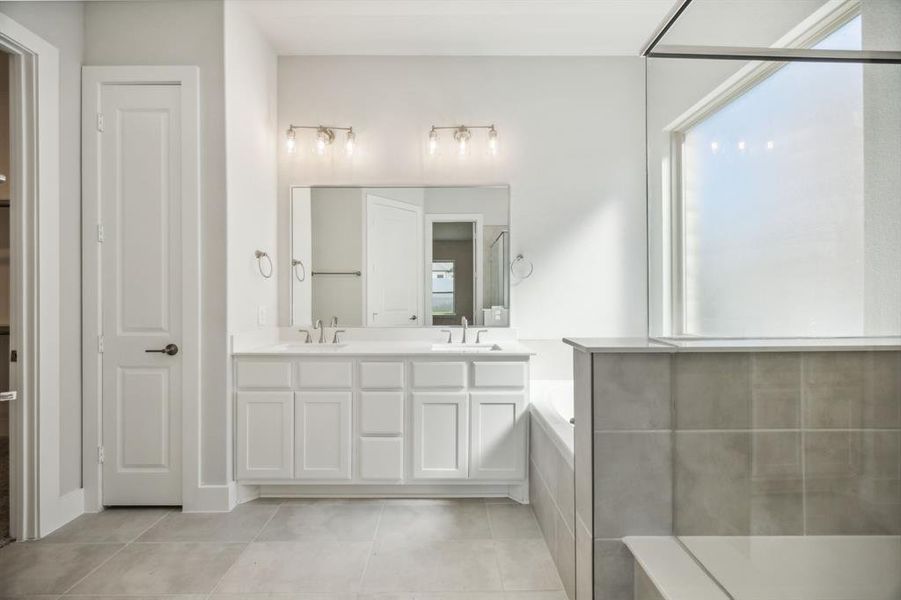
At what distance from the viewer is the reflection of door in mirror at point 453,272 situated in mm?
3240

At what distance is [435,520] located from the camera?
244 cm

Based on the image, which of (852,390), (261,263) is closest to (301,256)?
(261,263)

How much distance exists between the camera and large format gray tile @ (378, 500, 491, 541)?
2.28 m

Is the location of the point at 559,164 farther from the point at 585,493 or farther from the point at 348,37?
the point at 585,493

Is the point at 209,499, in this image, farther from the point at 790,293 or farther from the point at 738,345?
the point at 790,293

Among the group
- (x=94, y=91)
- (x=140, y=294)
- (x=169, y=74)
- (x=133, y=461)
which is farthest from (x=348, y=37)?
(x=133, y=461)

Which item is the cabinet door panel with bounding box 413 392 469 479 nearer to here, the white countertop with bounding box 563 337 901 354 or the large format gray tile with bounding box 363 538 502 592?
the large format gray tile with bounding box 363 538 502 592

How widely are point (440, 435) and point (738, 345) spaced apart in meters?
1.76

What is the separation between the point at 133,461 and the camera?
2527 mm

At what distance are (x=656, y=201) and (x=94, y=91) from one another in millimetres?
2856

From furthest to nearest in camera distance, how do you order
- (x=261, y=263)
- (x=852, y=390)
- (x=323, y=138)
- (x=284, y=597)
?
1. (x=323, y=138)
2. (x=261, y=263)
3. (x=284, y=597)
4. (x=852, y=390)

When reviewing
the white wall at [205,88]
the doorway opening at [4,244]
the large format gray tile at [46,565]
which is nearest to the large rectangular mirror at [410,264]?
the white wall at [205,88]

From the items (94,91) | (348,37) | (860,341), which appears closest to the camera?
(860,341)

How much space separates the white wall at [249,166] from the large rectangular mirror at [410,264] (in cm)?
23
